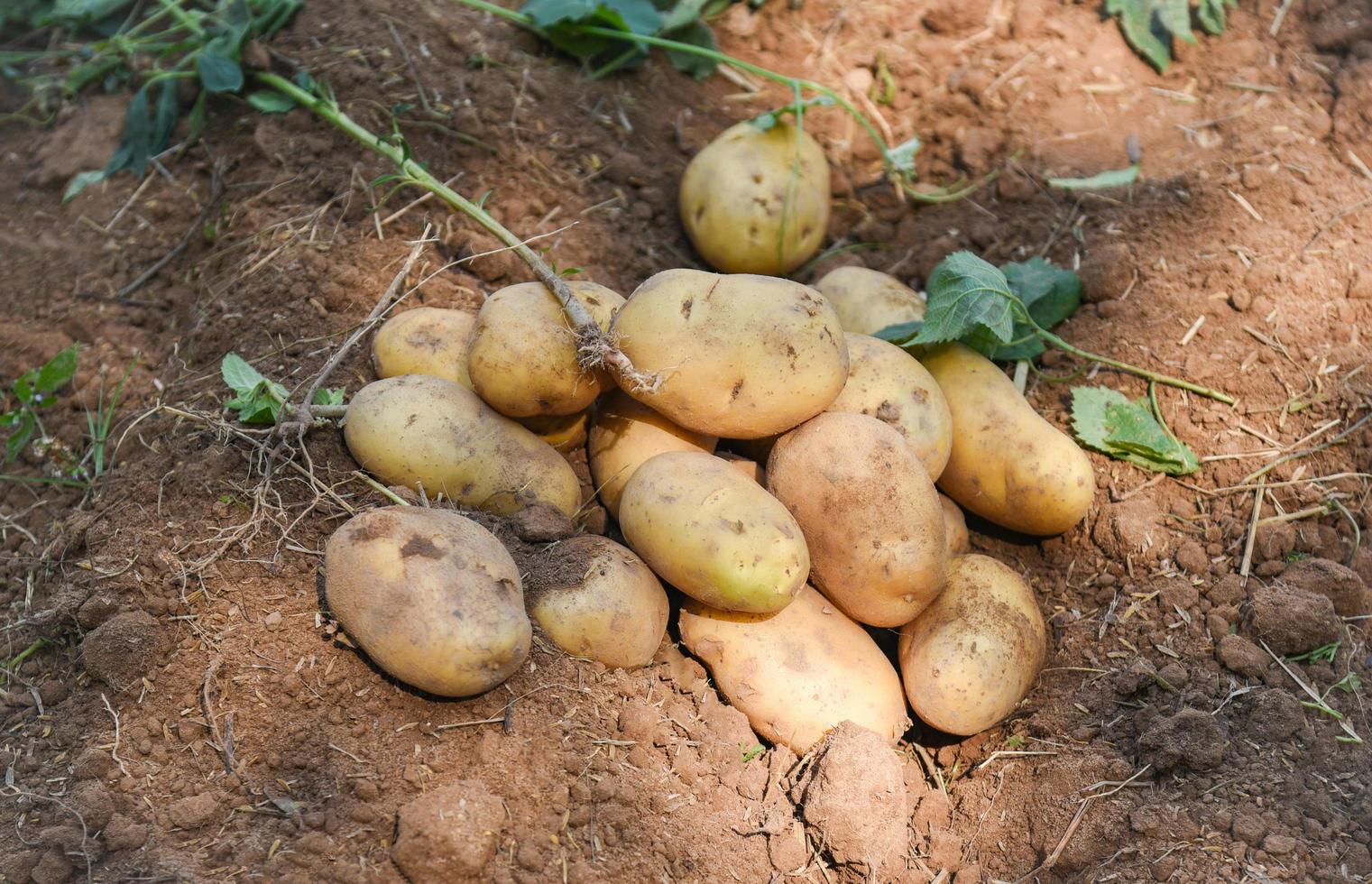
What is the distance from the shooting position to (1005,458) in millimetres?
2371

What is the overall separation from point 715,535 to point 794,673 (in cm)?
34

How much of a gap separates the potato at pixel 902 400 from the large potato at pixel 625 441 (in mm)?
333

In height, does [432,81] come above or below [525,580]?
above

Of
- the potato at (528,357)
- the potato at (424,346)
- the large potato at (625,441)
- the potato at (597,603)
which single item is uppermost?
the potato at (528,357)

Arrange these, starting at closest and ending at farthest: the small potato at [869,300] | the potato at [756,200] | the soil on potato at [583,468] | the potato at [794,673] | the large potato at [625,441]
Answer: the soil on potato at [583,468] → the potato at [794,673] → the large potato at [625,441] → the small potato at [869,300] → the potato at [756,200]

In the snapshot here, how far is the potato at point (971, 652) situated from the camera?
211 centimetres

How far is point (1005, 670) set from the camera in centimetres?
213

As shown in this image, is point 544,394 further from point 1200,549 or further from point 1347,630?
point 1347,630

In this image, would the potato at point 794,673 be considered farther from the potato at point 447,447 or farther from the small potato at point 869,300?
the small potato at point 869,300

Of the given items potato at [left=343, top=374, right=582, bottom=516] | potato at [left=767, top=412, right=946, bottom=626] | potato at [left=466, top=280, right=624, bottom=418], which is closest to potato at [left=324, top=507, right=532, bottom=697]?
potato at [left=343, top=374, right=582, bottom=516]

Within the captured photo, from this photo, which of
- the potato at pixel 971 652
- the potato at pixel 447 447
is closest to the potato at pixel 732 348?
the potato at pixel 447 447

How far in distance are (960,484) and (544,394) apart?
98 centimetres

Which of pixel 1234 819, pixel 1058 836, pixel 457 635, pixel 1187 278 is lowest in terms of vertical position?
pixel 1058 836

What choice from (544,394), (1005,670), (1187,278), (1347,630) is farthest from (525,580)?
(1187,278)
